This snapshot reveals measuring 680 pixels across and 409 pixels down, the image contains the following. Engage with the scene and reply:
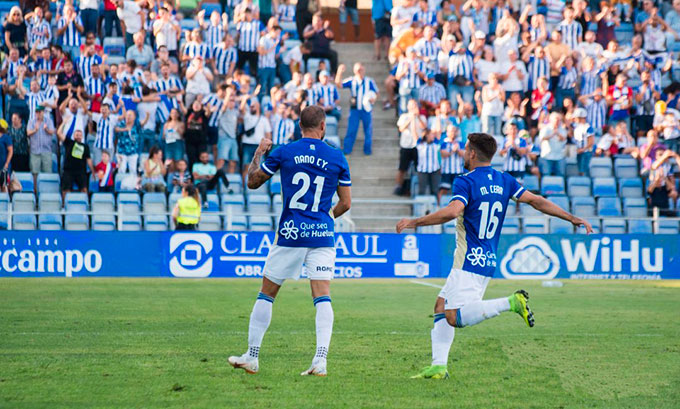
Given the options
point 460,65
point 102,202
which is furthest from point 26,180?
point 460,65

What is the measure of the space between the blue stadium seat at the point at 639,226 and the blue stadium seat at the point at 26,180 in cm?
1290

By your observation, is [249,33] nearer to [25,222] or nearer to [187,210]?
[187,210]

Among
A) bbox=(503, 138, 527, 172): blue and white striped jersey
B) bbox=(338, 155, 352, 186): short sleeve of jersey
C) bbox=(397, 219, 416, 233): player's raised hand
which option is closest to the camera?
bbox=(397, 219, 416, 233): player's raised hand

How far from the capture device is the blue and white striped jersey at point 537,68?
23656 mm

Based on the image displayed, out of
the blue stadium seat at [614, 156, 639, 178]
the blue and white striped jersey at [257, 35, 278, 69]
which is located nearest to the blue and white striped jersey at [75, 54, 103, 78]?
the blue and white striped jersey at [257, 35, 278, 69]

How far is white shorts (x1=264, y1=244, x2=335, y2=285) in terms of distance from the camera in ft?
Result: 26.5

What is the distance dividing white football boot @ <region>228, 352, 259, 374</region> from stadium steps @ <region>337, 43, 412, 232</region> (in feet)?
43.8

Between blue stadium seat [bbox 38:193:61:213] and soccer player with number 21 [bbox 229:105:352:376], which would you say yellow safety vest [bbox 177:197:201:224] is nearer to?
blue stadium seat [bbox 38:193:61:213]

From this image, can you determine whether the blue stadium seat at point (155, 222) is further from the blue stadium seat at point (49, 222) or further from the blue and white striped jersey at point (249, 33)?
the blue and white striped jersey at point (249, 33)

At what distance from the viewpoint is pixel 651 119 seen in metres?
24.1

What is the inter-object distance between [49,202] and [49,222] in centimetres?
45

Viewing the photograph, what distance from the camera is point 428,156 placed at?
22266 mm

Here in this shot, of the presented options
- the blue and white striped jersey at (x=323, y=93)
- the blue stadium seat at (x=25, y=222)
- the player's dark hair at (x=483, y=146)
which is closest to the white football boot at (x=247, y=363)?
the player's dark hair at (x=483, y=146)

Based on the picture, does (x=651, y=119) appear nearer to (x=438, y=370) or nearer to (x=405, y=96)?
(x=405, y=96)
